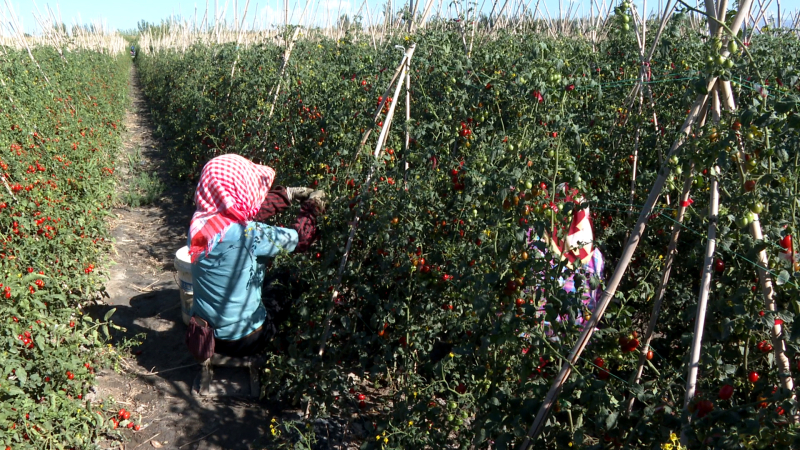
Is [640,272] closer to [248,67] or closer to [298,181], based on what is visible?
[298,181]

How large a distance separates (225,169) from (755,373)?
2.39 metres

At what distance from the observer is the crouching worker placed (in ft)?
9.75

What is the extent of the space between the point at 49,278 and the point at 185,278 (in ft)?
2.33

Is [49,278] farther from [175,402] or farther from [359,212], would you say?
[359,212]

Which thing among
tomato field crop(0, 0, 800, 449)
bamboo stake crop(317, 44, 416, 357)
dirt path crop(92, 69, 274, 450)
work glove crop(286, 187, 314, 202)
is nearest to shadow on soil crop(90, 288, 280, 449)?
dirt path crop(92, 69, 274, 450)

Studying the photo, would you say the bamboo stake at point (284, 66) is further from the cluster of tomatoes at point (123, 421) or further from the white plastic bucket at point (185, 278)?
the cluster of tomatoes at point (123, 421)

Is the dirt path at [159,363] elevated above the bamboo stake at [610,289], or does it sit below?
below

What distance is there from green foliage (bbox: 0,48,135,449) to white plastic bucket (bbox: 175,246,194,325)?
476 mm

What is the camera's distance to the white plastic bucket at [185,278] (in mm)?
3483

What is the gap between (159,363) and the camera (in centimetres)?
347

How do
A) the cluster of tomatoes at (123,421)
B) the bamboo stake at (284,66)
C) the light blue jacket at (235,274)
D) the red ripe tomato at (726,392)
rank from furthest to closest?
the bamboo stake at (284,66), the light blue jacket at (235,274), the cluster of tomatoes at (123,421), the red ripe tomato at (726,392)

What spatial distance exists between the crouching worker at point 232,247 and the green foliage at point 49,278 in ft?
1.65

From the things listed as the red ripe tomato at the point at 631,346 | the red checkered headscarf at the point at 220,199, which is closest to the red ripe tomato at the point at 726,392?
the red ripe tomato at the point at 631,346

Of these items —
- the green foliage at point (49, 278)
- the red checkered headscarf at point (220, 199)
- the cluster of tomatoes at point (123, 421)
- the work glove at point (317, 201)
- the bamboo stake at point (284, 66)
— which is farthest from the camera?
the bamboo stake at point (284, 66)
